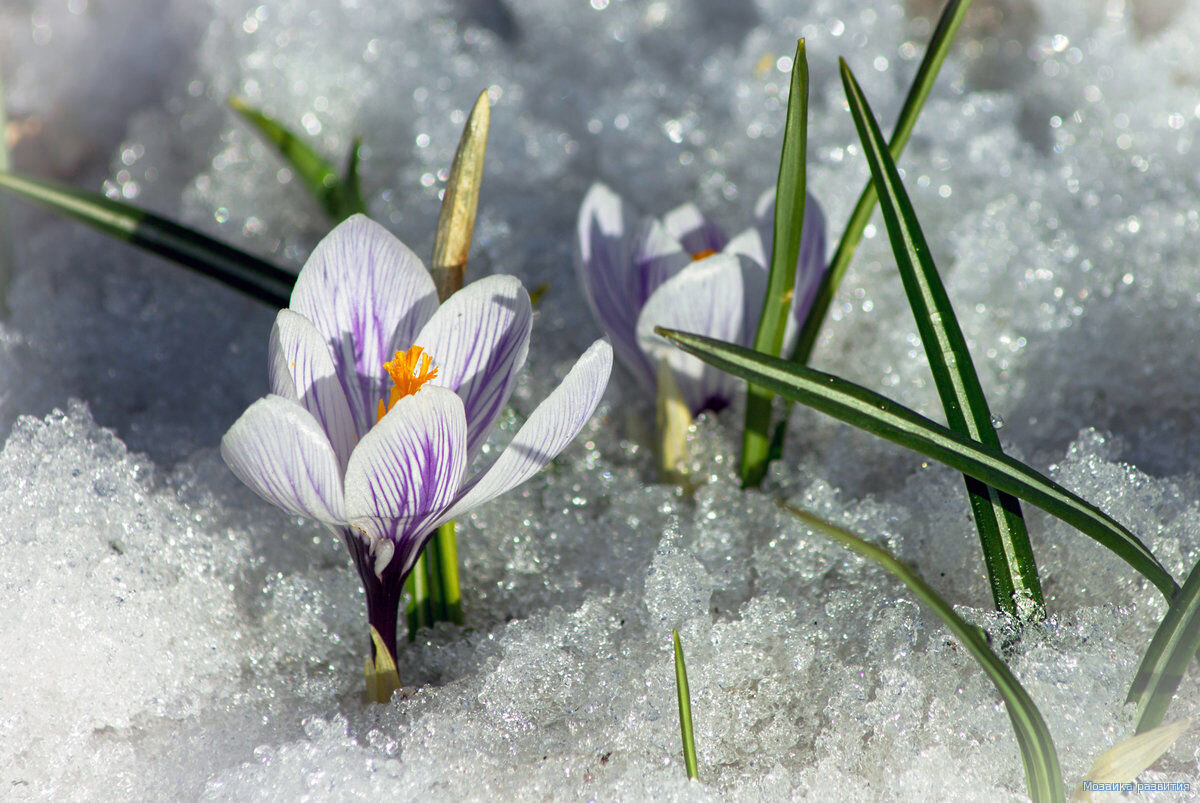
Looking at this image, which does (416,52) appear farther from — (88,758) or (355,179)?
(88,758)

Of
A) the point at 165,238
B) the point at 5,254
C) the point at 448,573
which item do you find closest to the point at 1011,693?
the point at 448,573

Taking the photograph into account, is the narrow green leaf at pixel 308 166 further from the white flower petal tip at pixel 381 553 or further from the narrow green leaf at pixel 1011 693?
the narrow green leaf at pixel 1011 693

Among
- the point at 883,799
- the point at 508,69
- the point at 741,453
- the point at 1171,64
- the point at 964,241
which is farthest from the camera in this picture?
the point at 508,69

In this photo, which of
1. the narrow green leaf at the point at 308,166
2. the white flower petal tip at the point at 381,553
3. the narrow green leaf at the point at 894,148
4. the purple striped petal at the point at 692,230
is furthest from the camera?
the narrow green leaf at the point at 308,166

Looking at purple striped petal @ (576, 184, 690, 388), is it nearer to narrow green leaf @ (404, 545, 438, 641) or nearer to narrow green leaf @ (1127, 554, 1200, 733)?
narrow green leaf @ (404, 545, 438, 641)

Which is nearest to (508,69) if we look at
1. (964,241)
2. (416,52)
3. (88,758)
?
(416,52)

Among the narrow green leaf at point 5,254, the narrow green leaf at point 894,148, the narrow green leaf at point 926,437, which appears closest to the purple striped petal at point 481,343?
the narrow green leaf at point 926,437
